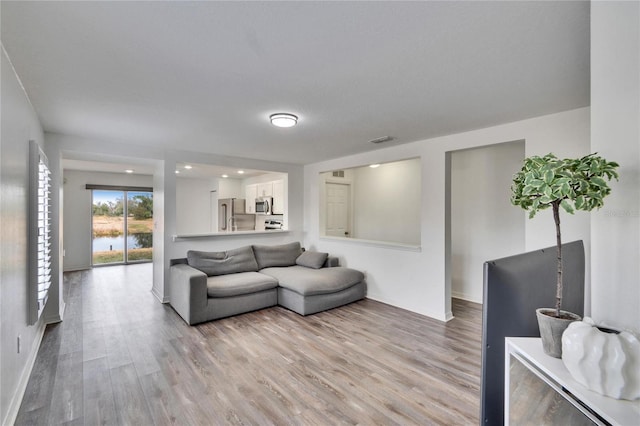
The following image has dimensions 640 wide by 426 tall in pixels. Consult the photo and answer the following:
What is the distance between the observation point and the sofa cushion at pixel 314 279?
161 inches

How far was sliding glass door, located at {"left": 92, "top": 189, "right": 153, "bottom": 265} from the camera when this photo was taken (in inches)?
294

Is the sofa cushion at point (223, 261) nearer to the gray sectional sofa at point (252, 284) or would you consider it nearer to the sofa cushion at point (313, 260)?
the gray sectional sofa at point (252, 284)

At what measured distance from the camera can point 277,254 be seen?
5293 millimetres

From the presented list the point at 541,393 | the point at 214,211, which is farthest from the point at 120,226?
the point at 541,393

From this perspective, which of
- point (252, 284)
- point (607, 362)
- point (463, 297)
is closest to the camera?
point (607, 362)

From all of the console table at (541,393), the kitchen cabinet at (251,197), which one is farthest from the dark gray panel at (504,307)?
the kitchen cabinet at (251,197)

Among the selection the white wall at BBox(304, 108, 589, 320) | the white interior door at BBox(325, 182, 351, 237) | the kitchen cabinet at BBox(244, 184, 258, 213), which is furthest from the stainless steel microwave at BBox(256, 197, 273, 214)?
the white wall at BBox(304, 108, 589, 320)

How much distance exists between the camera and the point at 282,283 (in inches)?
171

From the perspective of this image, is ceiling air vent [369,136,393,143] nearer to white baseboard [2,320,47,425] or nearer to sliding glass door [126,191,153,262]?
white baseboard [2,320,47,425]

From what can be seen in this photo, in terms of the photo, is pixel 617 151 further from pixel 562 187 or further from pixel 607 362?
pixel 607 362

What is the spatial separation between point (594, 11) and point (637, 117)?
0.54 m

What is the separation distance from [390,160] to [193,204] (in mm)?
6236

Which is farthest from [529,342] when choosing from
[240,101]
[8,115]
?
[8,115]

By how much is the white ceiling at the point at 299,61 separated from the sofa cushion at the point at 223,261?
1.98 meters
